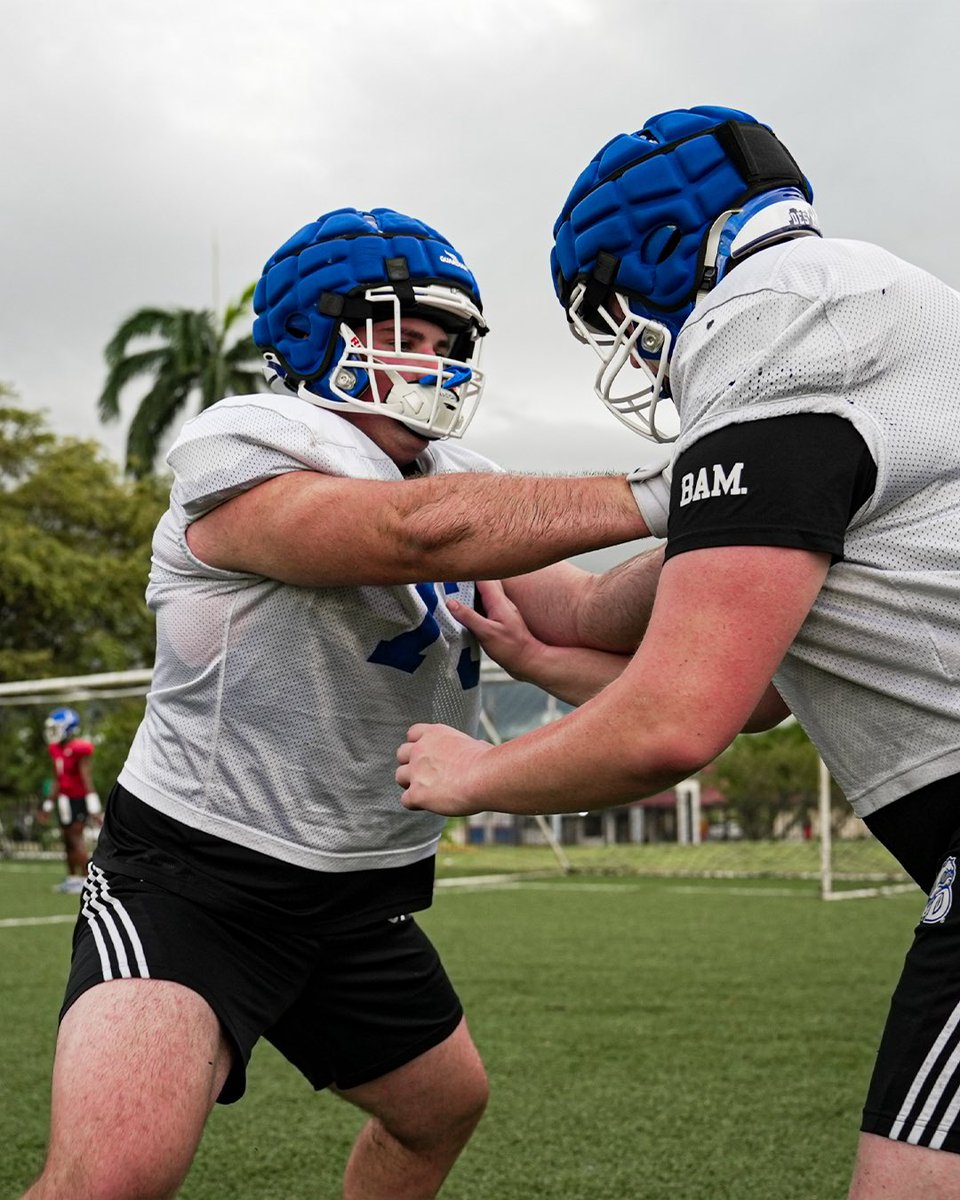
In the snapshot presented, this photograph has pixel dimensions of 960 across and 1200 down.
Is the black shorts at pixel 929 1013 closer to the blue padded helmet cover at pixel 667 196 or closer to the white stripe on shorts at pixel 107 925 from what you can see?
the blue padded helmet cover at pixel 667 196

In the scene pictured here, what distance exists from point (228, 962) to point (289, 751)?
44cm

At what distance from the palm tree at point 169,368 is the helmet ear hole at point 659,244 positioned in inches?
1412

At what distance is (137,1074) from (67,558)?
31645 millimetres

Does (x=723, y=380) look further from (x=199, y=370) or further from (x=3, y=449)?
(x=199, y=370)

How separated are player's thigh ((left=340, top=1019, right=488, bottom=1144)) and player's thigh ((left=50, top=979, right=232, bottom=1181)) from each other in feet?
2.16

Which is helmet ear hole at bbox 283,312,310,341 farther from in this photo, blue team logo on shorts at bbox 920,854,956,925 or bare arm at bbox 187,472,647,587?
blue team logo on shorts at bbox 920,854,956,925

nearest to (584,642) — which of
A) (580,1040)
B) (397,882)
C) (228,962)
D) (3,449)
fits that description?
(397,882)

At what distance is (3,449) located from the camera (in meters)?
34.4

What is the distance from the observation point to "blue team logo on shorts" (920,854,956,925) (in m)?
2.00

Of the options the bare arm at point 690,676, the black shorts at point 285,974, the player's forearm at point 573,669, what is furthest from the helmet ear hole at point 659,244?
the black shorts at point 285,974

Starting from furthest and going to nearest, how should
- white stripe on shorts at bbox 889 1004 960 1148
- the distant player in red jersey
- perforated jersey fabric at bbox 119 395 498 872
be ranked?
the distant player in red jersey → perforated jersey fabric at bbox 119 395 498 872 → white stripe on shorts at bbox 889 1004 960 1148

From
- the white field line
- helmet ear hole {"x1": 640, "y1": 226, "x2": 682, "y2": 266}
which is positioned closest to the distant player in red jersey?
the white field line

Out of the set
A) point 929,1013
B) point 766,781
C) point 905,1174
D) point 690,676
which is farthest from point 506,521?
point 766,781

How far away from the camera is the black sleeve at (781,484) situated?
1798mm
